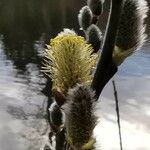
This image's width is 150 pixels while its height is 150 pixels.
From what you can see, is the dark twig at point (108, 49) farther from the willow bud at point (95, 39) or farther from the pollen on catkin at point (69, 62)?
the willow bud at point (95, 39)

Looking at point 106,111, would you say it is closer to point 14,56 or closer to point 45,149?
point 14,56

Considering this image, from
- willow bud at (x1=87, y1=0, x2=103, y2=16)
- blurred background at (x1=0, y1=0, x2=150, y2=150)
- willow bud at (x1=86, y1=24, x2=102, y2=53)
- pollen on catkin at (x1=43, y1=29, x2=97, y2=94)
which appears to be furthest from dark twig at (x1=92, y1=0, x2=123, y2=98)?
blurred background at (x1=0, y1=0, x2=150, y2=150)

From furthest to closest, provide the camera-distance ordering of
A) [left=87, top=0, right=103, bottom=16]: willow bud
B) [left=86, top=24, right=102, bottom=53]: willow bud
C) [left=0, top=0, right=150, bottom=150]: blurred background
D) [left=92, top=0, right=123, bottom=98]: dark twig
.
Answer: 1. [left=0, top=0, right=150, bottom=150]: blurred background
2. [left=87, top=0, right=103, bottom=16]: willow bud
3. [left=86, top=24, right=102, bottom=53]: willow bud
4. [left=92, top=0, right=123, bottom=98]: dark twig

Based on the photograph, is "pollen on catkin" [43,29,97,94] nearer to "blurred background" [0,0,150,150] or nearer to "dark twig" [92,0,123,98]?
"dark twig" [92,0,123,98]

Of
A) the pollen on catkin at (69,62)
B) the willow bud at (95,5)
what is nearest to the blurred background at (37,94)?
the willow bud at (95,5)

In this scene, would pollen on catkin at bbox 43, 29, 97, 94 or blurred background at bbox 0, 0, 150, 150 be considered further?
blurred background at bbox 0, 0, 150, 150

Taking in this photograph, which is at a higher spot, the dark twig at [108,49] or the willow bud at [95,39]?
the dark twig at [108,49]

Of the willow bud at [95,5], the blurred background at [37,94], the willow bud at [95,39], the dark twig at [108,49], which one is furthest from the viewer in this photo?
the blurred background at [37,94]
